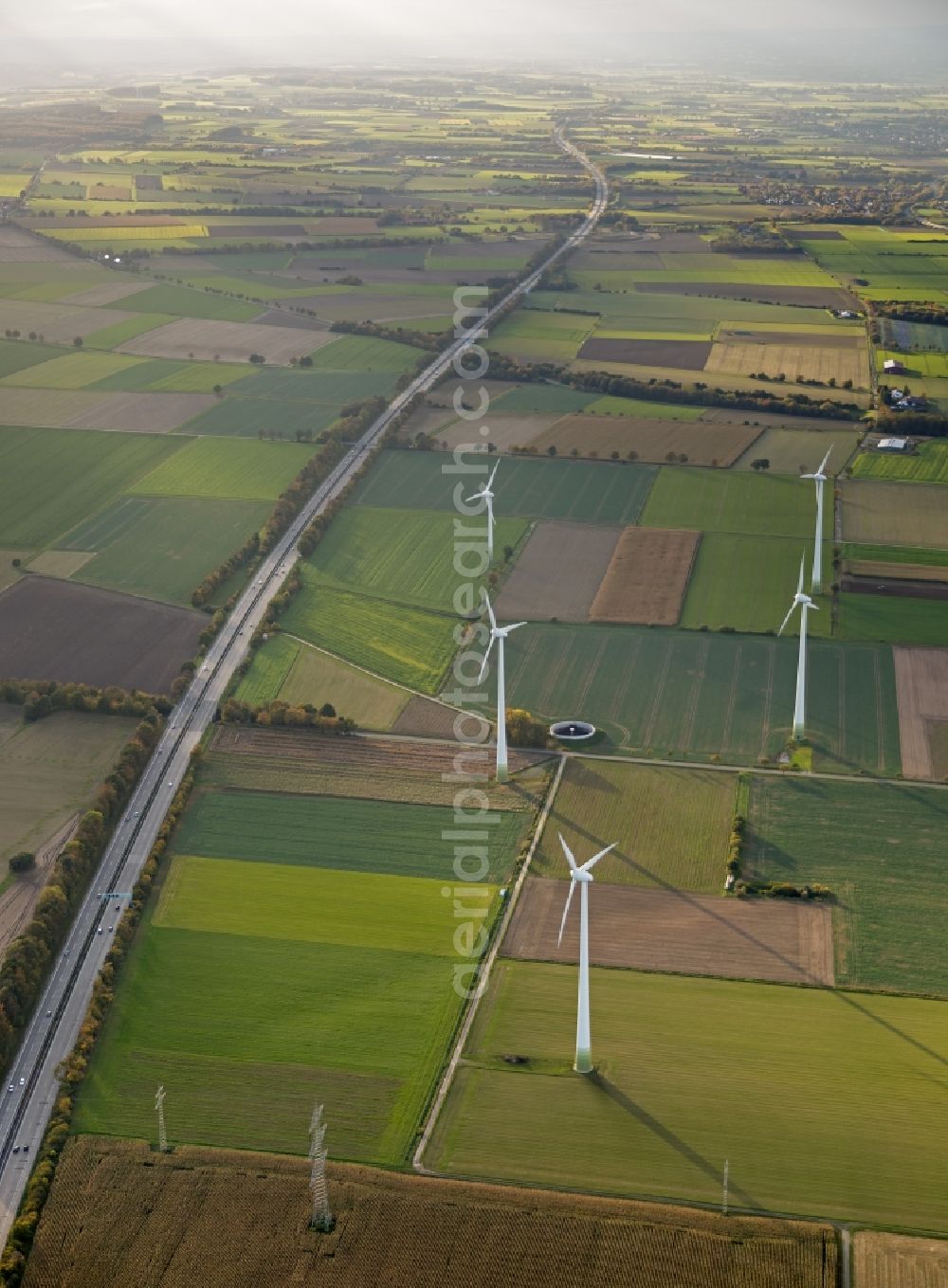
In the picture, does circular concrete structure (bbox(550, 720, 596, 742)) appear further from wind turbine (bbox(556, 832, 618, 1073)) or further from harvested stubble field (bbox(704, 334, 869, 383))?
harvested stubble field (bbox(704, 334, 869, 383))

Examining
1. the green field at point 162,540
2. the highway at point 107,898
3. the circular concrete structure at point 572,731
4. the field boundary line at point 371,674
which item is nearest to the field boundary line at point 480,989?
the circular concrete structure at point 572,731

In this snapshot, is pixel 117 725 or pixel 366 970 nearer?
pixel 366 970

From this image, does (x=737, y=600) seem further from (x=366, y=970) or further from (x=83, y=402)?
(x=83, y=402)

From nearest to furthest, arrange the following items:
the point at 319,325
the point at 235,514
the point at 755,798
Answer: the point at 755,798, the point at 235,514, the point at 319,325

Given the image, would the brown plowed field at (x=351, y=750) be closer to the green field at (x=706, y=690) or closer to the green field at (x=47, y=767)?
the green field at (x=706, y=690)

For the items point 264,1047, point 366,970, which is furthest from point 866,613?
point 264,1047

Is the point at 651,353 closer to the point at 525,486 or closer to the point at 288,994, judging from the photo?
the point at 525,486
